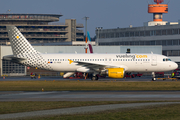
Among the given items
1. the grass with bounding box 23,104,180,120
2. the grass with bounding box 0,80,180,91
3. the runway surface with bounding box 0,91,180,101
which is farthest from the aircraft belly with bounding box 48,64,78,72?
the grass with bounding box 23,104,180,120

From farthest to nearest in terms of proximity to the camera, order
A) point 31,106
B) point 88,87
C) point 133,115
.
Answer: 1. point 88,87
2. point 31,106
3. point 133,115

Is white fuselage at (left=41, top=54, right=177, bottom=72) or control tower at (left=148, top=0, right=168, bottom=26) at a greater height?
control tower at (left=148, top=0, right=168, bottom=26)

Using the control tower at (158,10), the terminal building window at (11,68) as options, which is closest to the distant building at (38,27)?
the control tower at (158,10)

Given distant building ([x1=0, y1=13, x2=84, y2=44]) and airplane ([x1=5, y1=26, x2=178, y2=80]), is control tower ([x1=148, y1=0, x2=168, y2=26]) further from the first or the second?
airplane ([x1=5, y1=26, x2=178, y2=80])

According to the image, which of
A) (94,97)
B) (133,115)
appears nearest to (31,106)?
(94,97)

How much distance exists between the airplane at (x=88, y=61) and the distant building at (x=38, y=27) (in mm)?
123542

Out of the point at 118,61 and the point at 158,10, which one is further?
the point at 158,10

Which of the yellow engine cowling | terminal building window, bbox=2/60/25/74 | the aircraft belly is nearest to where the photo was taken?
the yellow engine cowling

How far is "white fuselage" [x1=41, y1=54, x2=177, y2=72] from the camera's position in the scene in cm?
5497

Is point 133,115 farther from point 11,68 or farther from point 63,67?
point 11,68

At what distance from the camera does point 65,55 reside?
56.8m

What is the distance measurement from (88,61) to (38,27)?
132 m

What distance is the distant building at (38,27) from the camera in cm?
17811

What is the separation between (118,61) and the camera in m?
55.3
